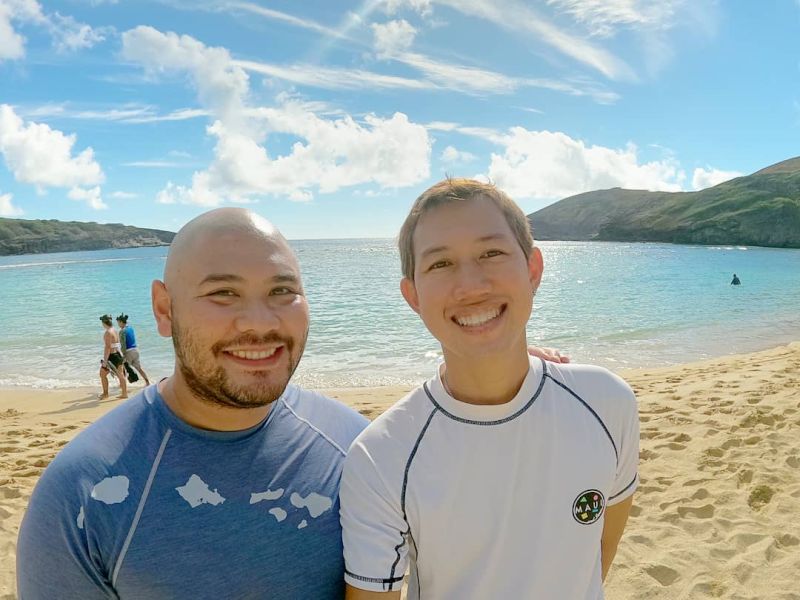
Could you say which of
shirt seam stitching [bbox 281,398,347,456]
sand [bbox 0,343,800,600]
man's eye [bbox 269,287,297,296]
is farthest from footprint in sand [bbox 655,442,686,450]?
man's eye [bbox 269,287,297,296]

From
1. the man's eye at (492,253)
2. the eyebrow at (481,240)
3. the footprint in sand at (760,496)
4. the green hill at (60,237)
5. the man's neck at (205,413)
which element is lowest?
the footprint in sand at (760,496)

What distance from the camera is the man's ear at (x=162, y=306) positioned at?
194 centimetres

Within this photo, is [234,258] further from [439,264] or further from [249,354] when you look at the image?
[439,264]

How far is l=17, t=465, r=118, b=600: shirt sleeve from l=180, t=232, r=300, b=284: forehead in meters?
0.80

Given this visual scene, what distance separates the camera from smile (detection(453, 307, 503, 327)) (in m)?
1.84

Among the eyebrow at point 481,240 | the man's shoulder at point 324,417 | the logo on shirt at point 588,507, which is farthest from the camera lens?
the man's shoulder at point 324,417

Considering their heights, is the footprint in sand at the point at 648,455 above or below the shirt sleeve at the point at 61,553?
below

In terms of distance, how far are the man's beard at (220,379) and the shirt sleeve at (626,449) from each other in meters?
1.30

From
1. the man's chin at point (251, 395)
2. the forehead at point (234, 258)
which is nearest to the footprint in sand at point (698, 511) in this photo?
the man's chin at point (251, 395)

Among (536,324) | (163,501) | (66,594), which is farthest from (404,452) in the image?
(536,324)

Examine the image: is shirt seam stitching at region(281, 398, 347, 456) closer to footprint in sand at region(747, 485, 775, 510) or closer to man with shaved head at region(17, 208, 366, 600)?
man with shaved head at region(17, 208, 366, 600)

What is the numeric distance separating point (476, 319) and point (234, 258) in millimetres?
906

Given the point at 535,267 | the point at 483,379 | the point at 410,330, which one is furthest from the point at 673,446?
the point at 410,330

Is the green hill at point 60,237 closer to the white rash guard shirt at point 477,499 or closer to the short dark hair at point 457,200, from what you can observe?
the short dark hair at point 457,200
